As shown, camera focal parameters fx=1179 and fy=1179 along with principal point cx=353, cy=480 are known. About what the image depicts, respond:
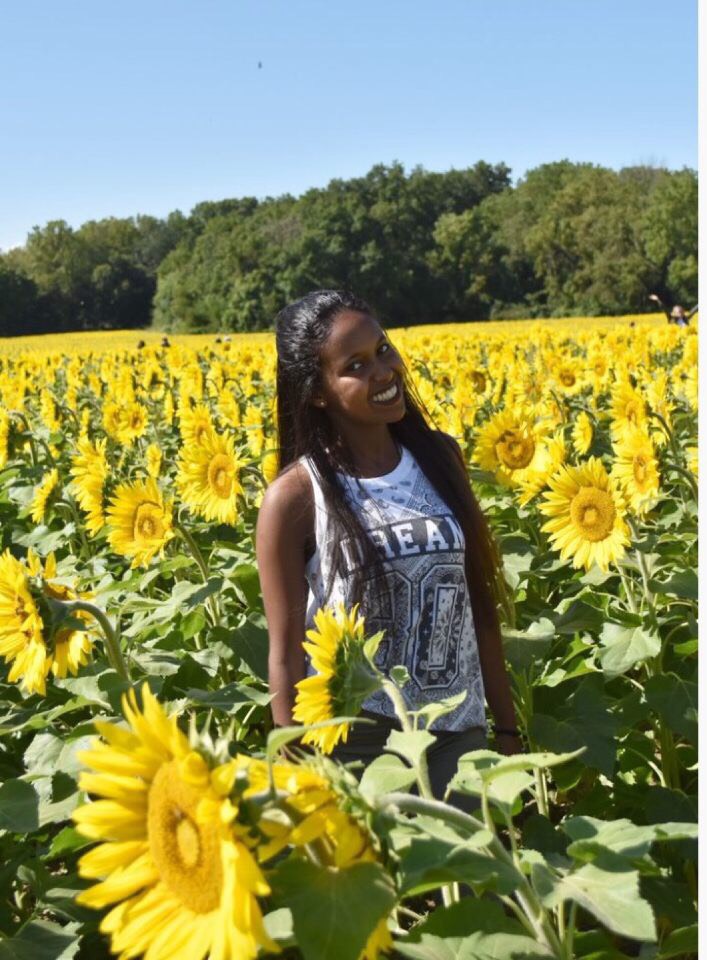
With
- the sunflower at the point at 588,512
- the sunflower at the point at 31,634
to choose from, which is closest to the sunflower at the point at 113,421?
the sunflower at the point at 588,512

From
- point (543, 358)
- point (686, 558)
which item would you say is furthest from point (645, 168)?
point (686, 558)

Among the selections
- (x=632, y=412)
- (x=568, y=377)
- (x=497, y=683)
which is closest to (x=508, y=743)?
(x=497, y=683)

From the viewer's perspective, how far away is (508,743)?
263 centimetres

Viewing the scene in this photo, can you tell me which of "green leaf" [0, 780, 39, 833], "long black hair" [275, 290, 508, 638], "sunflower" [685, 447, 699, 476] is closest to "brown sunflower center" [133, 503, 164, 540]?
"long black hair" [275, 290, 508, 638]

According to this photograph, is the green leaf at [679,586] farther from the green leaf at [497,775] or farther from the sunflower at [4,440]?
the sunflower at [4,440]

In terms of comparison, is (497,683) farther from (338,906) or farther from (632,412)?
(632,412)

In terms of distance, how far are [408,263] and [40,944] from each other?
5534cm

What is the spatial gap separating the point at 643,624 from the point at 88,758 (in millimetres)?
2111

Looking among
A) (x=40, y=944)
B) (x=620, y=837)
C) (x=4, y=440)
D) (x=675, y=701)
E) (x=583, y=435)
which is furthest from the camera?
(x=4, y=440)

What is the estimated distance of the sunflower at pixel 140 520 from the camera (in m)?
3.46

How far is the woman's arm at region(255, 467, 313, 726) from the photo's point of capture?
7.98ft

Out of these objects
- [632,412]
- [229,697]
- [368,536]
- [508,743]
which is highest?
[632,412]

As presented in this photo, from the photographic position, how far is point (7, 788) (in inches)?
86.1

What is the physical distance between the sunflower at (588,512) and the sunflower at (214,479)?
3.54 ft
